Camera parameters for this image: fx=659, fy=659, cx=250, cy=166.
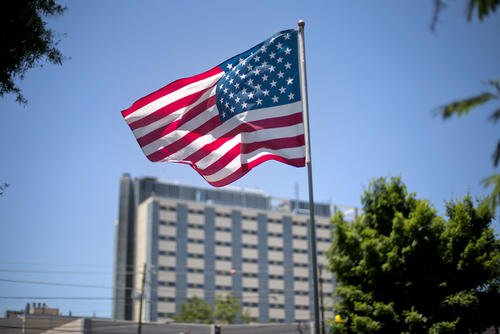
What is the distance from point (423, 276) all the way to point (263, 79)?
16.0m

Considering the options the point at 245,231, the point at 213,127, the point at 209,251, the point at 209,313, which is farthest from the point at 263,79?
the point at 245,231

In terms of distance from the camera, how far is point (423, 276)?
90.3 ft

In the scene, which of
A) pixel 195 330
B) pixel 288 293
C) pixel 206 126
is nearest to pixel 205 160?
pixel 206 126

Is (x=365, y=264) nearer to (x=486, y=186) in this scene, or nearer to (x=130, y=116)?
(x=130, y=116)

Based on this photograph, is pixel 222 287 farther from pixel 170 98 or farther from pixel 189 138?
pixel 170 98

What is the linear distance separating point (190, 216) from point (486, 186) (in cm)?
14764

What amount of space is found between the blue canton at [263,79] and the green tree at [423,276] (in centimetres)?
1478

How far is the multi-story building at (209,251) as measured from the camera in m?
145

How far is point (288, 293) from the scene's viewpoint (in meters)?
155

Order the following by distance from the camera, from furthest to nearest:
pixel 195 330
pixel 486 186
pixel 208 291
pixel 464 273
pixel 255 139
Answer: pixel 208 291 < pixel 195 330 < pixel 464 273 < pixel 255 139 < pixel 486 186

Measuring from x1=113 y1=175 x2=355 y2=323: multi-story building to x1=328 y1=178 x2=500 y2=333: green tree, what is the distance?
115m

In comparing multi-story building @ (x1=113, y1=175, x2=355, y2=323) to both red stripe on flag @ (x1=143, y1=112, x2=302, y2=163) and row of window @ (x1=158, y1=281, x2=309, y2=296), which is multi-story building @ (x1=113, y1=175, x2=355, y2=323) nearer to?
row of window @ (x1=158, y1=281, x2=309, y2=296)

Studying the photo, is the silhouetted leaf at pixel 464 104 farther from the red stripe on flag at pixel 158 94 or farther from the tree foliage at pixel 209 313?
the tree foliage at pixel 209 313

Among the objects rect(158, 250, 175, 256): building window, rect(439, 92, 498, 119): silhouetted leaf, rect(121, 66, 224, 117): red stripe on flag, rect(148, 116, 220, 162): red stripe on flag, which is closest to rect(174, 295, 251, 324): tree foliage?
rect(158, 250, 175, 256): building window
